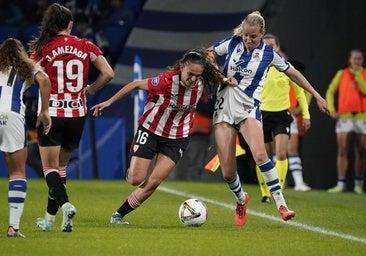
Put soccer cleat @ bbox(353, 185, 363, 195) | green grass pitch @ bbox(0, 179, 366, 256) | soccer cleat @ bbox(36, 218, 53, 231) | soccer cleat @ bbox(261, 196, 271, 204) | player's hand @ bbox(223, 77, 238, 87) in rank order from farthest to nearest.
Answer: soccer cleat @ bbox(353, 185, 363, 195)
soccer cleat @ bbox(261, 196, 271, 204)
player's hand @ bbox(223, 77, 238, 87)
soccer cleat @ bbox(36, 218, 53, 231)
green grass pitch @ bbox(0, 179, 366, 256)

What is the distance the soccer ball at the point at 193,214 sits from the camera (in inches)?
440

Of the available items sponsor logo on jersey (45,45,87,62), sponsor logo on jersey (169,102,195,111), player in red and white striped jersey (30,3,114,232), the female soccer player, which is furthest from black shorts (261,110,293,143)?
sponsor logo on jersey (45,45,87,62)

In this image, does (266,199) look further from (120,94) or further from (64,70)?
(64,70)

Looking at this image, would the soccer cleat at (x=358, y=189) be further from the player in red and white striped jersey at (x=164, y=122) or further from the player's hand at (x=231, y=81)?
the player in red and white striped jersey at (x=164, y=122)

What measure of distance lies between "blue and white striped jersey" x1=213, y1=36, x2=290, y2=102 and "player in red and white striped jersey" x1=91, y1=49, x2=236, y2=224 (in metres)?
0.30

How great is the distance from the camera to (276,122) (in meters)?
15.0

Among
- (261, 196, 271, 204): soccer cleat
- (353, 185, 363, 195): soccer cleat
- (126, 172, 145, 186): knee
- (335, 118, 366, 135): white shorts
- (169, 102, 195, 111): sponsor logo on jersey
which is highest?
(169, 102, 195, 111): sponsor logo on jersey

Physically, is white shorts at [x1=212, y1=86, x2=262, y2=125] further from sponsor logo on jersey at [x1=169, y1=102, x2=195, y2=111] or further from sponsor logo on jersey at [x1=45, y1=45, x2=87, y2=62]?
sponsor logo on jersey at [x1=45, y1=45, x2=87, y2=62]

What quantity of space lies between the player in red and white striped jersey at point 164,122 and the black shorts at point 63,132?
83 centimetres

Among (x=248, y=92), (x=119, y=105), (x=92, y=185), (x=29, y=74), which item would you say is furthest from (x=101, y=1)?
(x=29, y=74)

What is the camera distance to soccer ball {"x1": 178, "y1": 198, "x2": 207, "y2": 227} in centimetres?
1118

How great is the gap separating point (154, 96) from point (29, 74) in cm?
183

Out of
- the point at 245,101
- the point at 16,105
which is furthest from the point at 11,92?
the point at 245,101

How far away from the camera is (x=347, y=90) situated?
18.6 meters
